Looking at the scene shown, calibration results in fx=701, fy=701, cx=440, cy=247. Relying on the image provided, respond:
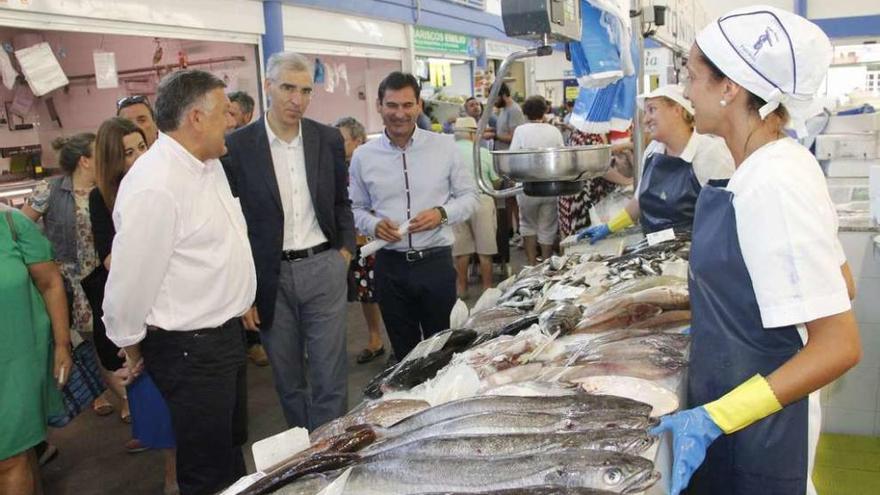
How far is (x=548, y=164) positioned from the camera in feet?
9.90

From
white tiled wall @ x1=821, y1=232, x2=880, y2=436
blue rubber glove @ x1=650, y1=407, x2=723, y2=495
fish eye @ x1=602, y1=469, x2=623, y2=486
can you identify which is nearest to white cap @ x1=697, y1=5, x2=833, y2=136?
blue rubber glove @ x1=650, y1=407, x2=723, y2=495

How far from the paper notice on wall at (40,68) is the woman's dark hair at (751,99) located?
18.6 feet

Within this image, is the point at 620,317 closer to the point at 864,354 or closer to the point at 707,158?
the point at 707,158

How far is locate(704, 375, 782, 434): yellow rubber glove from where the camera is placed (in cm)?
168

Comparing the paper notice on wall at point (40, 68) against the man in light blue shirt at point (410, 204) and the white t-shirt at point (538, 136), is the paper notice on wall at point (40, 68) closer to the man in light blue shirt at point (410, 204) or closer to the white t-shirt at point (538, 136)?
the man in light blue shirt at point (410, 204)

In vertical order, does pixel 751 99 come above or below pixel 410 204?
above

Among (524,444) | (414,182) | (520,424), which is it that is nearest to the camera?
(524,444)

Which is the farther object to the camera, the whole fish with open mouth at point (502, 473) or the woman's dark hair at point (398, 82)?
the woman's dark hair at point (398, 82)

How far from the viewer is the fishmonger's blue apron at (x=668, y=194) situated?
13.0ft

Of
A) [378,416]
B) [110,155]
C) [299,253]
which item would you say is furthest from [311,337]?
[378,416]

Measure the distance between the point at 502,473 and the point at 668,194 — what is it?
2872mm

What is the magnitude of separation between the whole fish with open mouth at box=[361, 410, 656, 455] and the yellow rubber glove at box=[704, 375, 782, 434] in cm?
17

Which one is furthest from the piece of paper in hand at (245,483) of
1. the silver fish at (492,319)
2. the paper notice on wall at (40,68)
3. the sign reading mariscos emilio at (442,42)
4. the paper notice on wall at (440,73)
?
the paper notice on wall at (440,73)

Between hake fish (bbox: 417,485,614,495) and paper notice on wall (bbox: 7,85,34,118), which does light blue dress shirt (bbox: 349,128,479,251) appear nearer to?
hake fish (bbox: 417,485,614,495)
